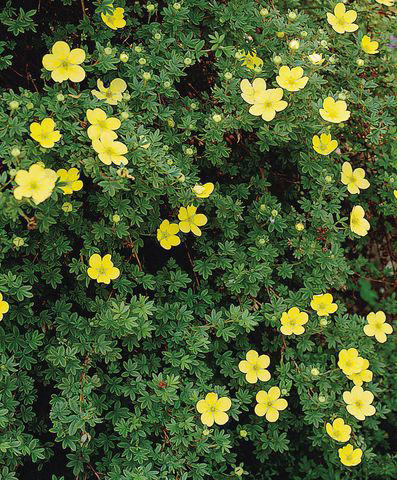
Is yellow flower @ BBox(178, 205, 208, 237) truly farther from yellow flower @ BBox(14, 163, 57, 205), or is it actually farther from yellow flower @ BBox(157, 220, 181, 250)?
yellow flower @ BBox(14, 163, 57, 205)

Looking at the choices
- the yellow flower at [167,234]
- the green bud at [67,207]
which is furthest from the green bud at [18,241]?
the yellow flower at [167,234]

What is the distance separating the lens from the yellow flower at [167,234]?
2.05 meters

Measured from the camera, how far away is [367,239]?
2791mm

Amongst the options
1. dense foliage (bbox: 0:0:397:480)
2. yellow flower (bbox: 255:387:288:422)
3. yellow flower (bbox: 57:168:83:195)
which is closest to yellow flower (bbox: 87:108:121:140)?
dense foliage (bbox: 0:0:397:480)

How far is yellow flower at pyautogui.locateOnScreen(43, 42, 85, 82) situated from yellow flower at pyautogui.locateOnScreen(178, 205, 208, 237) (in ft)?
1.58

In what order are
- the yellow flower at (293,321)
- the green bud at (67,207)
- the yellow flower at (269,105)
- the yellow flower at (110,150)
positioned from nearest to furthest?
the yellow flower at (110,150) → the green bud at (67,207) → the yellow flower at (269,105) → the yellow flower at (293,321)

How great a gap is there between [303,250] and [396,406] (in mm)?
940

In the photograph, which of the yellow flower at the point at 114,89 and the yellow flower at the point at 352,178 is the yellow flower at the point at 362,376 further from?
the yellow flower at the point at 114,89

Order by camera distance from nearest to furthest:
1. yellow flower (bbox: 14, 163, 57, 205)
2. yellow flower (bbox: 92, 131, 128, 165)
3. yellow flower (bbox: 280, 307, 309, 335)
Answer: yellow flower (bbox: 14, 163, 57, 205) → yellow flower (bbox: 92, 131, 128, 165) → yellow flower (bbox: 280, 307, 309, 335)

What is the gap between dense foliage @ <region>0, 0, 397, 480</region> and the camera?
74.0 inches

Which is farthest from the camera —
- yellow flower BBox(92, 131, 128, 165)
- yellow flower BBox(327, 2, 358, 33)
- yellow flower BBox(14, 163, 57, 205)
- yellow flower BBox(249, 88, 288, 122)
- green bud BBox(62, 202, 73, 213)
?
yellow flower BBox(327, 2, 358, 33)

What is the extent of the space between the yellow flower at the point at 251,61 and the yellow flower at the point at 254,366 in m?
0.89

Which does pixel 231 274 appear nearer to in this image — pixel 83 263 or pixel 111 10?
pixel 83 263

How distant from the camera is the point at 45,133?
5.89 feet
